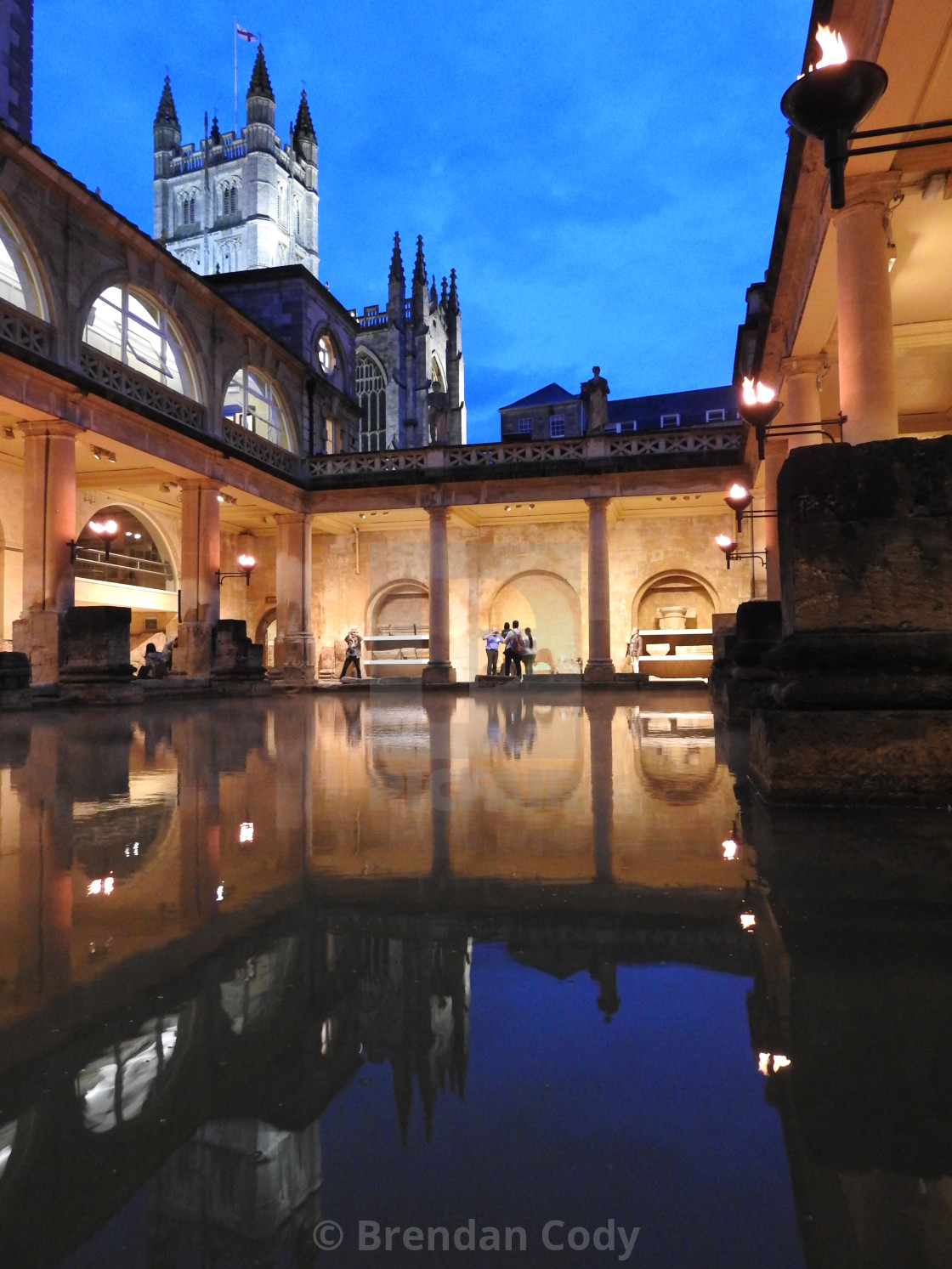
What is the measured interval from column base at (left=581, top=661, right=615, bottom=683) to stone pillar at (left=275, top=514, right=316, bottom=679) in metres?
8.65

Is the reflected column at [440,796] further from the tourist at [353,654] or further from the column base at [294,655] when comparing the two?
the tourist at [353,654]

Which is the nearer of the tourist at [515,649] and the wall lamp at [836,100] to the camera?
the wall lamp at [836,100]

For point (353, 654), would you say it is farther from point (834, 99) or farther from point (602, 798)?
point (834, 99)

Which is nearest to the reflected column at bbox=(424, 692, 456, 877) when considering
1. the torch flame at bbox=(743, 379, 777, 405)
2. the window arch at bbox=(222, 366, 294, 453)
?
the torch flame at bbox=(743, 379, 777, 405)

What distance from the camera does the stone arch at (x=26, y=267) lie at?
1452 centimetres

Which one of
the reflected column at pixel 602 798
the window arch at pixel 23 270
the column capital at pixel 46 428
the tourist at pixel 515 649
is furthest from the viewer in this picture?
the tourist at pixel 515 649

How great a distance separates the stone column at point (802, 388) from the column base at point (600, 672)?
10.7 metres

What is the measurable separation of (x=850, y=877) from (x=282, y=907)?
1.61 meters

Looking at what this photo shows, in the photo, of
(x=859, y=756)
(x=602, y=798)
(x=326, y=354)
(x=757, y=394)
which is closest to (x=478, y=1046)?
(x=602, y=798)

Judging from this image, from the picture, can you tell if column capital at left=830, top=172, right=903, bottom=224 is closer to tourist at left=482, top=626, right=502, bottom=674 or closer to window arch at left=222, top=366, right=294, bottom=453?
Result: tourist at left=482, top=626, right=502, bottom=674

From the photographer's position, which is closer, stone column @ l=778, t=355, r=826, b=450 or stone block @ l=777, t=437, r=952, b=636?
stone block @ l=777, t=437, r=952, b=636

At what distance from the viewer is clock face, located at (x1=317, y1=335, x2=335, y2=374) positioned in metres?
27.6

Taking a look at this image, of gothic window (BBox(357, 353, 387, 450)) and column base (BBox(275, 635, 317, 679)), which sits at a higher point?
gothic window (BBox(357, 353, 387, 450))

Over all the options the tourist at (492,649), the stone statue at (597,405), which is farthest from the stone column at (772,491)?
the tourist at (492,649)
